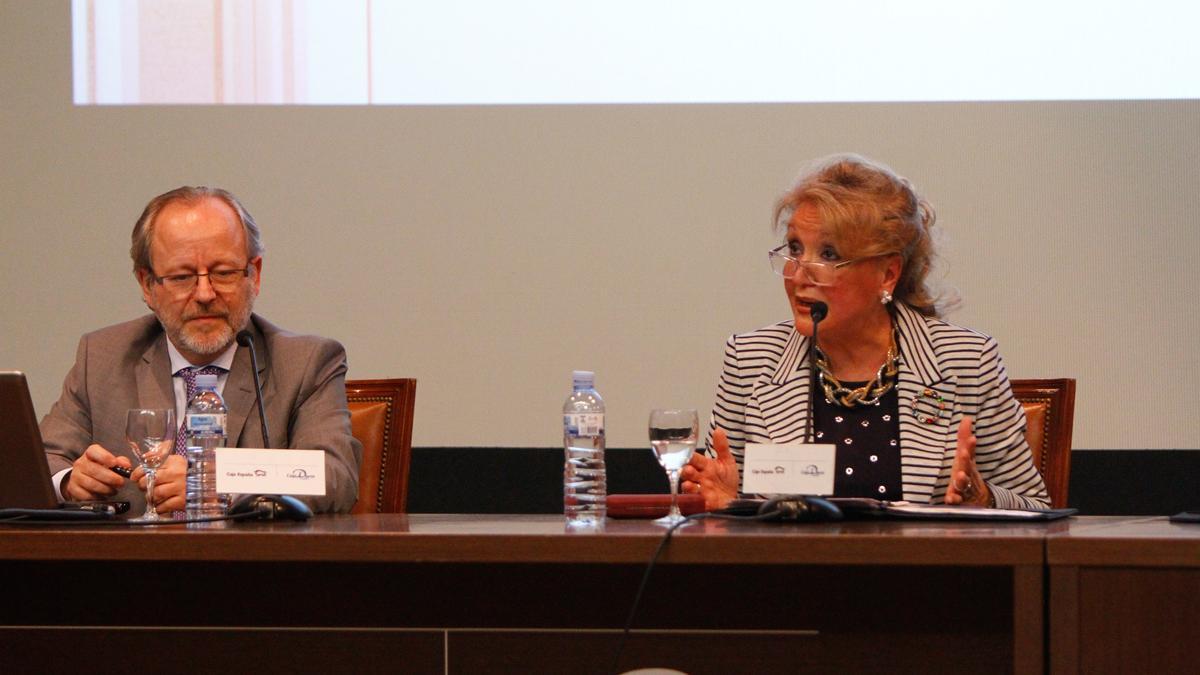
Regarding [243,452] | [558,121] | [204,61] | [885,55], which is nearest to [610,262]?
[558,121]

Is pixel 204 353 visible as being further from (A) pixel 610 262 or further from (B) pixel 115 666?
(A) pixel 610 262

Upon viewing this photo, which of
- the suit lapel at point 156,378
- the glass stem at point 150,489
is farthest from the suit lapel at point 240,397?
the glass stem at point 150,489

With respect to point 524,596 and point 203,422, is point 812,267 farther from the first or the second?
point 203,422

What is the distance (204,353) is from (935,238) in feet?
4.46

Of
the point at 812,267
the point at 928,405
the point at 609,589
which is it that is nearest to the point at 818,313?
the point at 812,267

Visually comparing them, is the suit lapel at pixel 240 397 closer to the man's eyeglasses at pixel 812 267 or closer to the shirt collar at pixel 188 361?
the shirt collar at pixel 188 361

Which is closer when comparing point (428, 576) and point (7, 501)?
point (428, 576)

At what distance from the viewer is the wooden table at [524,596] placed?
159 centimetres

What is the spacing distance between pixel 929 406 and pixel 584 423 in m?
0.75

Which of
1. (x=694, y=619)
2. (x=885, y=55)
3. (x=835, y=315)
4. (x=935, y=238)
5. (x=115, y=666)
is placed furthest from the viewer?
(x=885, y=55)

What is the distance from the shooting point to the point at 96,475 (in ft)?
7.06

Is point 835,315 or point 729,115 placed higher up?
point 729,115

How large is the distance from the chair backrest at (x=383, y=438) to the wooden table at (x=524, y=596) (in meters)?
0.62

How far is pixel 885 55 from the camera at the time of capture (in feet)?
10.4
